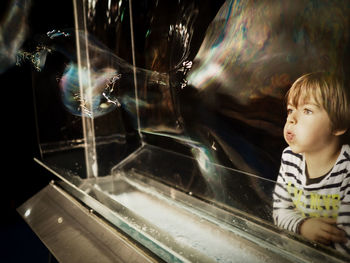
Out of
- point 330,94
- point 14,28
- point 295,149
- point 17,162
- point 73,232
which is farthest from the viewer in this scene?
point 17,162

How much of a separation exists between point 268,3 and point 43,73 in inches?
35.3

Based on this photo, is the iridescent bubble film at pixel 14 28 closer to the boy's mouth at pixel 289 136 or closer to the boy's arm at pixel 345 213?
the boy's mouth at pixel 289 136

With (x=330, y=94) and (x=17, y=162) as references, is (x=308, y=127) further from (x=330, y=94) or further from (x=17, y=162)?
(x=17, y=162)

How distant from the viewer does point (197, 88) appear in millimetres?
772

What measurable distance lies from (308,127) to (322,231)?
0.20 meters

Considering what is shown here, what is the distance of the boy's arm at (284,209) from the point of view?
0.57m

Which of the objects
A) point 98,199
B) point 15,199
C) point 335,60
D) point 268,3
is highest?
point 268,3

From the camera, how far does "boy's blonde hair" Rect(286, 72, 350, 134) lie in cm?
44

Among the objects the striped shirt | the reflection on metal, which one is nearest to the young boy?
the striped shirt

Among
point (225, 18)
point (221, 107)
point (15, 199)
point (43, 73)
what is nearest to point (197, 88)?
point (221, 107)

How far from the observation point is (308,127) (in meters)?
0.50

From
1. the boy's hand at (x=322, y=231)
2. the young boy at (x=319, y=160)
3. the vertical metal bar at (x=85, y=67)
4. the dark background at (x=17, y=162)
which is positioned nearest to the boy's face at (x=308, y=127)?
the young boy at (x=319, y=160)

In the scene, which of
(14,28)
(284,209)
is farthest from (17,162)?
(284,209)

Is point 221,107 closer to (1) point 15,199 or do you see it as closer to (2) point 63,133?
(2) point 63,133
